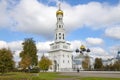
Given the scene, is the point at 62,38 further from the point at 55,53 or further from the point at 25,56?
the point at 25,56

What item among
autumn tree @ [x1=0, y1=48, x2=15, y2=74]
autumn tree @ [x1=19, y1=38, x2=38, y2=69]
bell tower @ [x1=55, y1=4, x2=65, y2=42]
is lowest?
autumn tree @ [x1=0, y1=48, x2=15, y2=74]

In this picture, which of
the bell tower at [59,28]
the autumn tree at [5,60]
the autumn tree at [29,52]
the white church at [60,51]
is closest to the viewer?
the autumn tree at [5,60]

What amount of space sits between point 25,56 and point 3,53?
27666mm

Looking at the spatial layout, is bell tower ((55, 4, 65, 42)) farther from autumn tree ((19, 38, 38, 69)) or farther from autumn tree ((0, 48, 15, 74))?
autumn tree ((0, 48, 15, 74))

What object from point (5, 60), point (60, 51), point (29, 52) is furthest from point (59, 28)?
point (5, 60)

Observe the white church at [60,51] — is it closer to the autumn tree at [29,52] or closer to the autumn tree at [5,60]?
the autumn tree at [29,52]

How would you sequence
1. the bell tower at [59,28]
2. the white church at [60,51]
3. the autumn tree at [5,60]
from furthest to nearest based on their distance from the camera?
the bell tower at [59,28], the white church at [60,51], the autumn tree at [5,60]

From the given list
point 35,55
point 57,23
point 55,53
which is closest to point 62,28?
point 57,23

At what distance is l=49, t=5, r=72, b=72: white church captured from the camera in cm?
14271

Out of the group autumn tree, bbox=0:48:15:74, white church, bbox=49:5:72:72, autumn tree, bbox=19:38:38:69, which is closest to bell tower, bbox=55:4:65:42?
white church, bbox=49:5:72:72

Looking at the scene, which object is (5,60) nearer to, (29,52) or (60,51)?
(29,52)

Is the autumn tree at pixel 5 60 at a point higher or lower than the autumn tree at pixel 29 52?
lower

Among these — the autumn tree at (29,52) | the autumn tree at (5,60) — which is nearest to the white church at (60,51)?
the autumn tree at (29,52)

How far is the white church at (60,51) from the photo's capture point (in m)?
143
